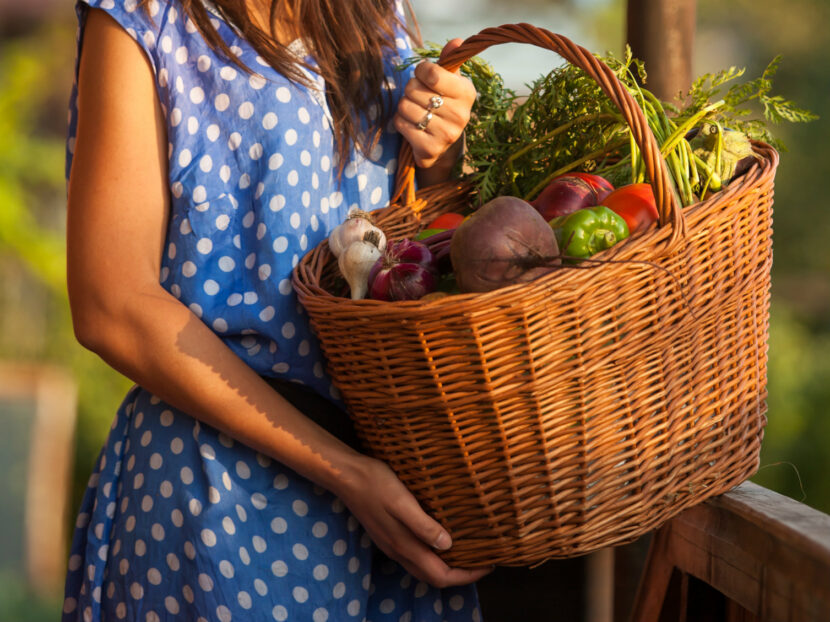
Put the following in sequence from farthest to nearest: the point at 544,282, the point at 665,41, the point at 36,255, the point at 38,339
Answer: the point at 38,339 < the point at 36,255 < the point at 665,41 < the point at 544,282

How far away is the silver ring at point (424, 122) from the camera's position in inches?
42.1

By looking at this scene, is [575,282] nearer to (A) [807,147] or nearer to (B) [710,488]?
(B) [710,488]

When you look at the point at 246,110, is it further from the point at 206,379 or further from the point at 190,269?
the point at 206,379

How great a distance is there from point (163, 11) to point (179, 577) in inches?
27.7

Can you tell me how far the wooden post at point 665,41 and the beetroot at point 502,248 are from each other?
0.72 metres

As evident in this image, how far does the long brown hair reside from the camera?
3.38 ft

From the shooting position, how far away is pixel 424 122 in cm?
107

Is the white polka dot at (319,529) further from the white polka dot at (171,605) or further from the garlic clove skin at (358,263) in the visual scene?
the garlic clove skin at (358,263)

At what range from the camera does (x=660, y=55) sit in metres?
1.42

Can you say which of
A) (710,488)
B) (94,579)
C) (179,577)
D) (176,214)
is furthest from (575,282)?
(94,579)

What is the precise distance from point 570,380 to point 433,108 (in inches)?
17.3

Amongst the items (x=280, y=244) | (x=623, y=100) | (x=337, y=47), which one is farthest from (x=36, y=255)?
(x=623, y=100)

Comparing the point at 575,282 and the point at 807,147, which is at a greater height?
the point at 575,282

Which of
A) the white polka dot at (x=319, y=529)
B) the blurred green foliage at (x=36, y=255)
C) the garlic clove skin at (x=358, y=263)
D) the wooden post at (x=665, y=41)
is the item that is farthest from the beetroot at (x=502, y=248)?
the blurred green foliage at (x=36, y=255)
